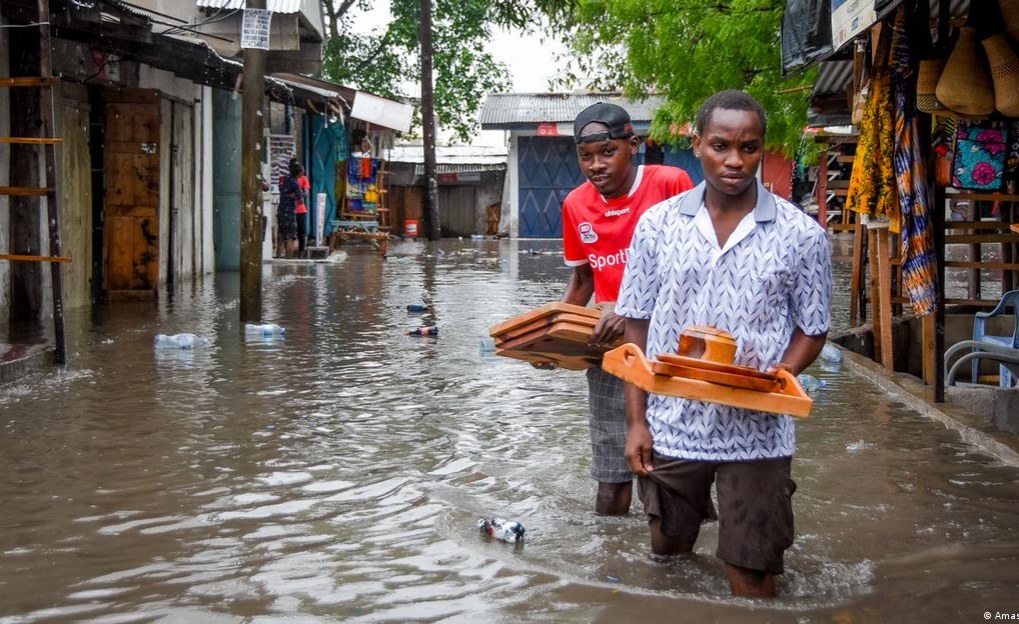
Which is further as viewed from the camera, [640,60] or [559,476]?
[640,60]

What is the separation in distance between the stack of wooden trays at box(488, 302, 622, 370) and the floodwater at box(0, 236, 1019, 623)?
77 cm

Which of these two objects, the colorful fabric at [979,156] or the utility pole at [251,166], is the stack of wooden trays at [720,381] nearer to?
the colorful fabric at [979,156]

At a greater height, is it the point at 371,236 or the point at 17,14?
the point at 17,14

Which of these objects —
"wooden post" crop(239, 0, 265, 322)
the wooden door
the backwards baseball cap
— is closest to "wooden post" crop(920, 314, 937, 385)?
the backwards baseball cap

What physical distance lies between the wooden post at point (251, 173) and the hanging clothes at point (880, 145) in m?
6.39

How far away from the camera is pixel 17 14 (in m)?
11.3

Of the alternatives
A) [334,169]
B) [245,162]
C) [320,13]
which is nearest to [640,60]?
[320,13]

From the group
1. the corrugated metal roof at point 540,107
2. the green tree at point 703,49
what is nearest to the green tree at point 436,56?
the corrugated metal roof at point 540,107

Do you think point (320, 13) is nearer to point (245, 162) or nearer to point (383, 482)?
point (245, 162)

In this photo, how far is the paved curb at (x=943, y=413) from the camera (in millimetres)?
6605

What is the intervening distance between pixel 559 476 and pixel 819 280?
265cm

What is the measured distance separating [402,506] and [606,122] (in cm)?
199

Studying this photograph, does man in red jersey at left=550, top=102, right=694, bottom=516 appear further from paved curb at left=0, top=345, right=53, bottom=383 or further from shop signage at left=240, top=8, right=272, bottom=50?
shop signage at left=240, top=8, right=272, bottom=50

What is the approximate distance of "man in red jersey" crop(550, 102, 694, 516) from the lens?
4.79 m
